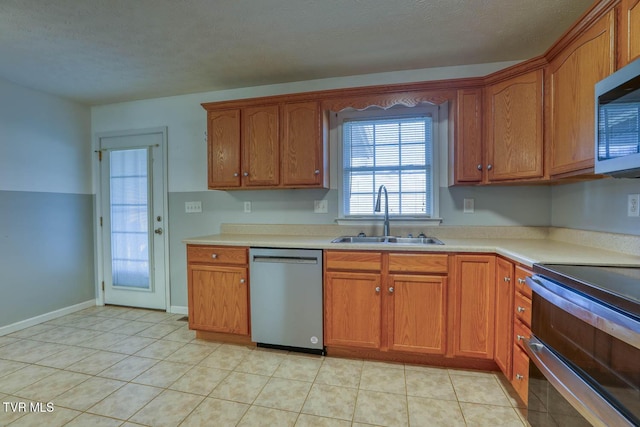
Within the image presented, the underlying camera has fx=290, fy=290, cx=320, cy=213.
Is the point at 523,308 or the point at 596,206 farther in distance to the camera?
the point at 596,206

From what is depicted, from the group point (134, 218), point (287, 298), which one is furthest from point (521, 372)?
point (134, 218)

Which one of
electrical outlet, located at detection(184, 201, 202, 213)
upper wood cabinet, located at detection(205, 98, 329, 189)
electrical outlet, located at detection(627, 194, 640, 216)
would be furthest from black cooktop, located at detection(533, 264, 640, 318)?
electrical outlet, located at detection(184, 201, 202, 213)

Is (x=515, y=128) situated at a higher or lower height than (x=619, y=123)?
higher

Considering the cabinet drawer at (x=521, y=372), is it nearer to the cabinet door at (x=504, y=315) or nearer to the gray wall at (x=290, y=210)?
the cabinet door at (x=504, y=315)

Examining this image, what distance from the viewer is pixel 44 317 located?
9.57 ft

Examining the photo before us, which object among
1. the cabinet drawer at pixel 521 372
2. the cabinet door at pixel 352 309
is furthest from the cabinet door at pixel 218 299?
the cabinet drawer at pixel 521 372

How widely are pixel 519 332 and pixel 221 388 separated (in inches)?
70.8

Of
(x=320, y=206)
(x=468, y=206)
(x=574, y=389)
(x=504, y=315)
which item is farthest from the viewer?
(x=320, y=206)

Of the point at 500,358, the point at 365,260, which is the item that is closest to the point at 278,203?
the point at 365,260

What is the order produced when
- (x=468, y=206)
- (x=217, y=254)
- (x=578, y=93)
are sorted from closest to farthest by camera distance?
(x=578, y=93) < (x=217, y=254) < (x=468, y=206)

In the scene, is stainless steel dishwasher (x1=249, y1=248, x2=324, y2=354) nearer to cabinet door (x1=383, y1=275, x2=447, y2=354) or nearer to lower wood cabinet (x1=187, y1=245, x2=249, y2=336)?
lower wood cabinet (x1=187, y1=245, x2=249, y2=336)

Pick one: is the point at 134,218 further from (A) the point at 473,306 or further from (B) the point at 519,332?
(B) the point at 519,332

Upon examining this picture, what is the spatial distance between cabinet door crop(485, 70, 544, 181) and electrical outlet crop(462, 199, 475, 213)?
361 millimetres

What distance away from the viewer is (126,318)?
9.86ft
